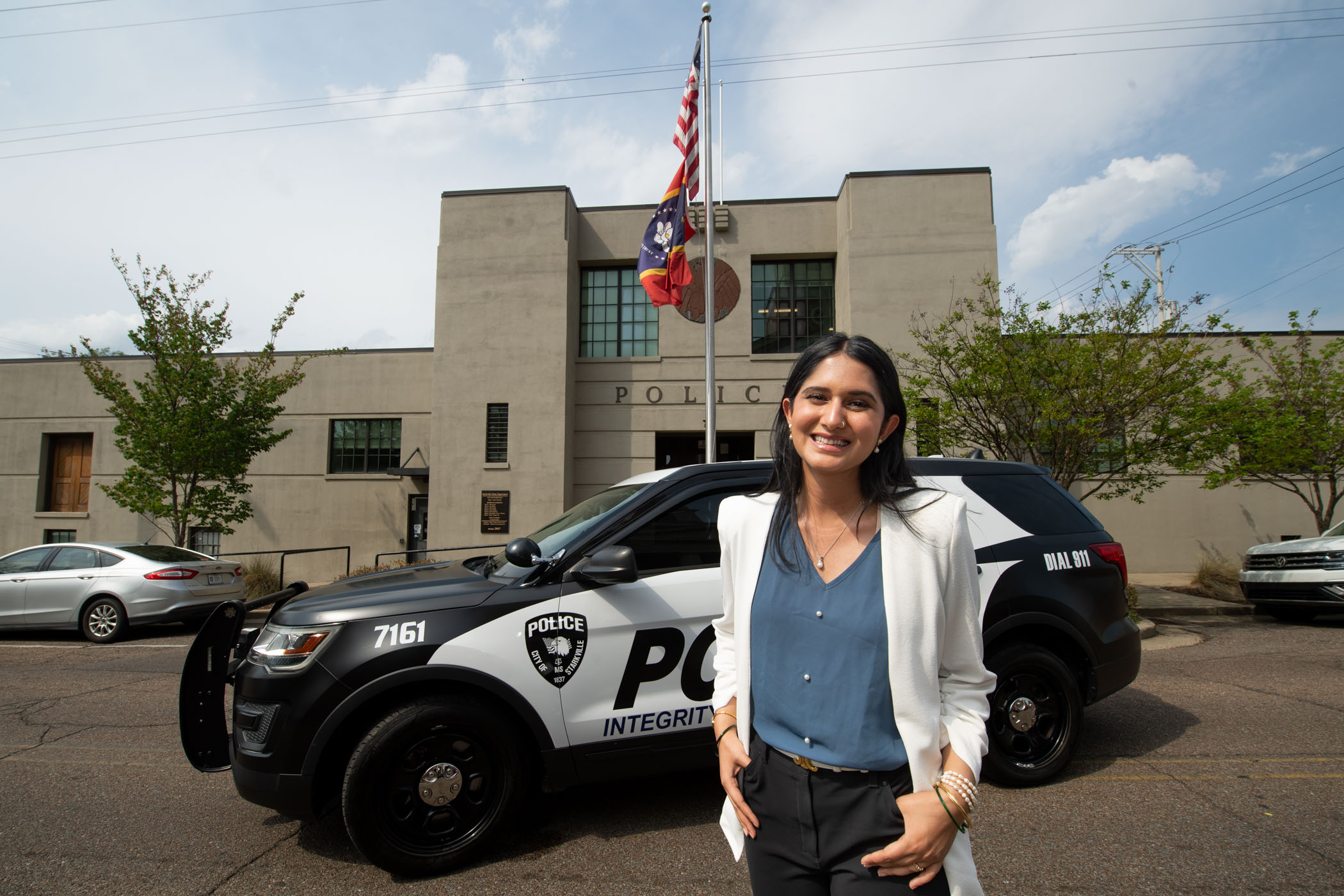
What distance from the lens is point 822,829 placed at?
5.02 ft

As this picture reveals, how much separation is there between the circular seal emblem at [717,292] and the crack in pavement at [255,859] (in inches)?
581

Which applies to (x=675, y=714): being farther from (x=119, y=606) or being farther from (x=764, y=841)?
(x=119, y=606)

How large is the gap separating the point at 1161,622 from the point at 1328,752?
6.93 metres

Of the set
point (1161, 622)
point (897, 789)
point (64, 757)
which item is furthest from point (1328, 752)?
point (64, 757)

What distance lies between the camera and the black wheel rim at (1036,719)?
4.24 meters

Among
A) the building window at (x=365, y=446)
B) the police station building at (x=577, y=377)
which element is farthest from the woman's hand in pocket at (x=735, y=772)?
the building window at (x=365, y=446)

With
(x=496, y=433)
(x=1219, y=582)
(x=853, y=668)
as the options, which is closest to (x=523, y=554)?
(x=853, y=668)

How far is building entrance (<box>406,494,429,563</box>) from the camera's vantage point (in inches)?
726

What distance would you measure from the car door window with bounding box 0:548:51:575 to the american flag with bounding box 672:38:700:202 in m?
11.2

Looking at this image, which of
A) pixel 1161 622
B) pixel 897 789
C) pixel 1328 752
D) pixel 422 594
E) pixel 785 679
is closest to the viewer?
pixel 897 789

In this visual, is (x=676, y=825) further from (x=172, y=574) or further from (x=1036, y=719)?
(x=172, y=574)

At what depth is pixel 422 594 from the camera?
366 centimetres

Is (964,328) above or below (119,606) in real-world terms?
above

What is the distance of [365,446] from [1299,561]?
1940cm
